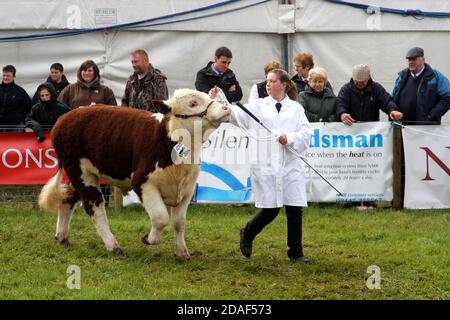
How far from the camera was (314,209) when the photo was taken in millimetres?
12117

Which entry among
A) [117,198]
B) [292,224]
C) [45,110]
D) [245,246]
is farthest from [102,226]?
[45,110]

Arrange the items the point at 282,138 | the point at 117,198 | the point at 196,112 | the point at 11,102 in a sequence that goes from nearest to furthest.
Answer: the point at 282,138, the point at 196,112, the point at 117,198, the point at 11,102

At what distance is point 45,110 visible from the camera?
1238 centimetres

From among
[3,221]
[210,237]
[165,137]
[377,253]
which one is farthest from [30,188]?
[377,253]

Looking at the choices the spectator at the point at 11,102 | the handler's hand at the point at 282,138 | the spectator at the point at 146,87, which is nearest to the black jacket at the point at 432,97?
the spectator at the point at 146,87

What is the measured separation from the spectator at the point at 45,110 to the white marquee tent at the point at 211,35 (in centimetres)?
270

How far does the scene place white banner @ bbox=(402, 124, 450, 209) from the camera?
479 inches

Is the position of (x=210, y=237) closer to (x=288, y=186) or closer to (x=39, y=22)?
(x=288, y=186)

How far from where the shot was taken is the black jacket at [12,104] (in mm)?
13445

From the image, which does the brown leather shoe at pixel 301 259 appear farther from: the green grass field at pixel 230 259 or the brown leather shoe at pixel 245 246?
the brown leather shoe at pixel 245 246

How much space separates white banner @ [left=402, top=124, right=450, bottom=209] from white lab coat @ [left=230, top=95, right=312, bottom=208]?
374 cm

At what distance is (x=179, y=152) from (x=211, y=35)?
22.0 ft

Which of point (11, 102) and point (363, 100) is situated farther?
point (11, 102)

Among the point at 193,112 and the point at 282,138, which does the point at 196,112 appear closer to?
the point at 193,112
